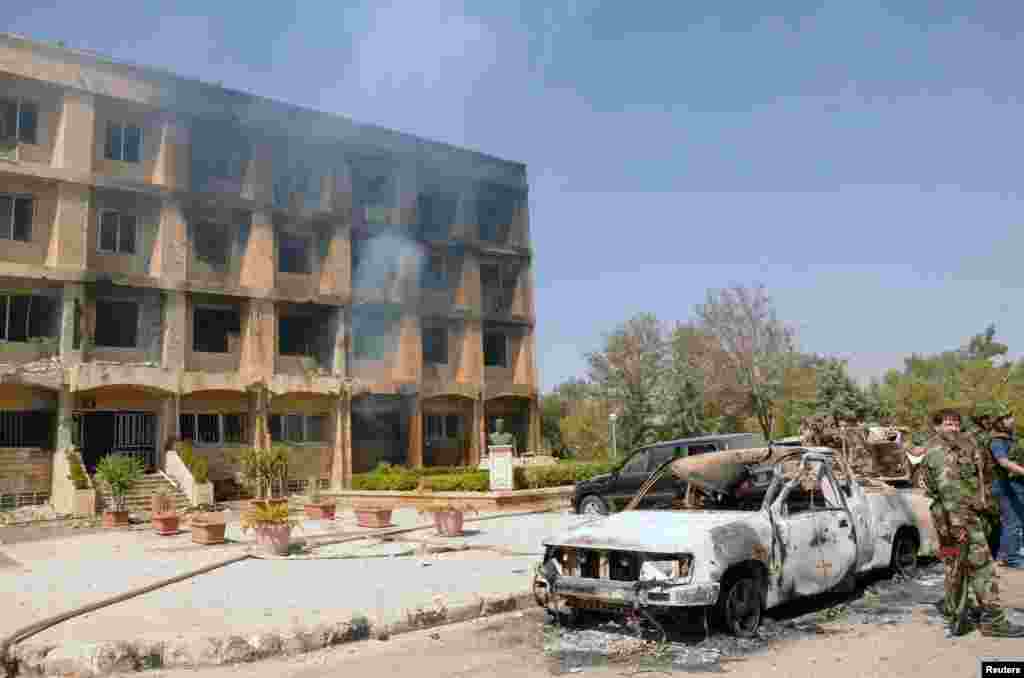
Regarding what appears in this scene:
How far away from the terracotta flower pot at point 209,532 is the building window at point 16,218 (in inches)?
584

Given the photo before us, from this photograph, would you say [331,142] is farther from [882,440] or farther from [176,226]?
[882,440]

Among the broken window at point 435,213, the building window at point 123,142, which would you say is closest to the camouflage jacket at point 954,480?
the building window at point 123,142

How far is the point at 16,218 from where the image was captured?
79.0 ft

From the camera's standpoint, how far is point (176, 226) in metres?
26.8

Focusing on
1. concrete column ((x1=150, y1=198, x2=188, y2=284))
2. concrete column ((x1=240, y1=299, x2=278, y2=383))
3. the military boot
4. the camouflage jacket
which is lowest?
the military boot

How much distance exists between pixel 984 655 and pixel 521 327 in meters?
31.8

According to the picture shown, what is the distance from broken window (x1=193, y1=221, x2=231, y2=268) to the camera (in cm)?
2777

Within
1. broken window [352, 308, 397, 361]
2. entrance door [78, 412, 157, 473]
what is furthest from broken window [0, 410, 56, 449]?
broken window [352, 308, 397, 361]

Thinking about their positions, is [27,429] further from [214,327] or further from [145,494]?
[214,327]

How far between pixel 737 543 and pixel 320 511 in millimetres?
14047

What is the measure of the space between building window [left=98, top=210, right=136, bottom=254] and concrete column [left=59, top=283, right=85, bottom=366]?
5.98 ft

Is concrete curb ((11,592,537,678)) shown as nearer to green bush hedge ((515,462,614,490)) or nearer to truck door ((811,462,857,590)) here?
truck door ((811,462,857,590))

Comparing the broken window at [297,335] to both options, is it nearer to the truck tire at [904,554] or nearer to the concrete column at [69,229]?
the concrete column at [69,229]

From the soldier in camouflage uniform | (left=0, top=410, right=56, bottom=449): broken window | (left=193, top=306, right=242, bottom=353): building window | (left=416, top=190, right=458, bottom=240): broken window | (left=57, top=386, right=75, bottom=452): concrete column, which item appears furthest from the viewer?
(left=416, top=190, right=458, bottom=240): broken window
